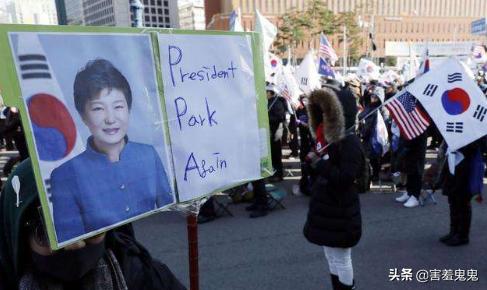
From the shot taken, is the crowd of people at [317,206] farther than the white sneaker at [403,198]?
No

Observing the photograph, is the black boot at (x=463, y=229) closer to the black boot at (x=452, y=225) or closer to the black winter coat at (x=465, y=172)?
the black boot at (x=452, y=225)

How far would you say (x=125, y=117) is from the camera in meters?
1.25

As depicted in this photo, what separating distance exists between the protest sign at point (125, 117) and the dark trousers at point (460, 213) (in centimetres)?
339

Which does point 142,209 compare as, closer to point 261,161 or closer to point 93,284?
point 93,284

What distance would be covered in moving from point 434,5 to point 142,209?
108 metres

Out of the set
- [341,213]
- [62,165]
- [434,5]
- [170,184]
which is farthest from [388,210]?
[434,5]

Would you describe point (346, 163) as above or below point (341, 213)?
above

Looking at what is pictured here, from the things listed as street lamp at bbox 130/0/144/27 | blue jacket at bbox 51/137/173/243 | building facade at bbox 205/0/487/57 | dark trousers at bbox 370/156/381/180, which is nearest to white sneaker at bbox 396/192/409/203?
dark trousers at bbox 370/156/381/180

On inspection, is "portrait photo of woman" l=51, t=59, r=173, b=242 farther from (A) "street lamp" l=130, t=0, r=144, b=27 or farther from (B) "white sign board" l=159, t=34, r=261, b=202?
(A) "street lamp" l=130, t=0, r=144, b=27

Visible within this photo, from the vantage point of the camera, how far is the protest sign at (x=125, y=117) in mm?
1029

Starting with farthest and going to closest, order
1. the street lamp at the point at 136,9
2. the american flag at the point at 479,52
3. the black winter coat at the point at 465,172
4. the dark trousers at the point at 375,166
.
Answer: the american flag at the point at 479,52, the dark trousers at the point at 375,166, the street lamp at the point at 136,9, the black winter coat at the point at 465,172

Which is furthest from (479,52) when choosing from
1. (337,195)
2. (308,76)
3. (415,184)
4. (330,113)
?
(337,195)

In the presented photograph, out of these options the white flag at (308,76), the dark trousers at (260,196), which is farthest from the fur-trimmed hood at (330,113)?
the white flag at (308,76)

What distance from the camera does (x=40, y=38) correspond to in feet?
3.39
